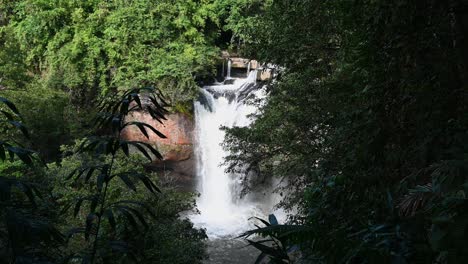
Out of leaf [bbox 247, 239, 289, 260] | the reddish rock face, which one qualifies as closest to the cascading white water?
the reddish rock face

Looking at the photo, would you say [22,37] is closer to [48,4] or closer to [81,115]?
[48,4]

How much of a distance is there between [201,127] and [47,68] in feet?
25.8

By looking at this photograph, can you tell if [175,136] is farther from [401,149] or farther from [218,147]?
[401,149]

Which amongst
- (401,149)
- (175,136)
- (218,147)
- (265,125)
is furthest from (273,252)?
(175,136)

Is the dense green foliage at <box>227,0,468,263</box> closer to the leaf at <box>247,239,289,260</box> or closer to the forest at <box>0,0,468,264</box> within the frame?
the forest at <box>0,0,468,264</box>

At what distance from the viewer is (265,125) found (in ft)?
30.0

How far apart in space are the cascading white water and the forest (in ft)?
2.60

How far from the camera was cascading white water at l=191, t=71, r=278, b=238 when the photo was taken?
16.7m

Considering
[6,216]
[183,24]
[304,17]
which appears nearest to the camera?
[6,216]

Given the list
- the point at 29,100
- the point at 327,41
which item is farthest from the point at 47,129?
the point at 327,41

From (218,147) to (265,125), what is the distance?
850cm

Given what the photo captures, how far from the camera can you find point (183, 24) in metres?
18.8

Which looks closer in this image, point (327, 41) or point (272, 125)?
point (327, 41)

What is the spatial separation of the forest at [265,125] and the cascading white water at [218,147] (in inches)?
31.3
